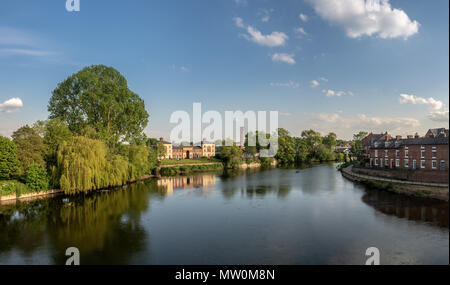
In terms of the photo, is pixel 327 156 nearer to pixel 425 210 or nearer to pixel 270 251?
pixel 425 210

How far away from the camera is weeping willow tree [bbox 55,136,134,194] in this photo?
66.4 ft

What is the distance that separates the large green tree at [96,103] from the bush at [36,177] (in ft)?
20.9

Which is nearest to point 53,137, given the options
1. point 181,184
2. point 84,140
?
point 84,140

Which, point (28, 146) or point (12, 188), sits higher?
point (28, 146)

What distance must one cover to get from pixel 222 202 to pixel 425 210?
12728 mm

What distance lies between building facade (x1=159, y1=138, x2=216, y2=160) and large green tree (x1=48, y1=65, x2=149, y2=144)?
109 feet

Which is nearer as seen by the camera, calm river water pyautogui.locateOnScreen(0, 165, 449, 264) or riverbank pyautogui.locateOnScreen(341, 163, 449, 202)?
calm river water pyautogui.locateOnScreen(0, 165, 449, 264)

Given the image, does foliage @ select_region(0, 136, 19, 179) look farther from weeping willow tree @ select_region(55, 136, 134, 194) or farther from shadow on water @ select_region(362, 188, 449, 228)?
shadow on water @ select_region(362, 188, 449, 228)

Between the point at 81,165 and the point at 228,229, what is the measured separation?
14.5 metres

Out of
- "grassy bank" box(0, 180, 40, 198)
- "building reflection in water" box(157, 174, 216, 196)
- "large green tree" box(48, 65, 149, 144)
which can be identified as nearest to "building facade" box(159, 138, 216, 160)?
"building reflection in water" box(157, 174, 216, 196)

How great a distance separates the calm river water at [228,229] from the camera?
955cm

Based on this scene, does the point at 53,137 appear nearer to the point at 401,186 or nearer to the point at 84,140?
the point at 84,140

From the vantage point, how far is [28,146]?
20.2 metres

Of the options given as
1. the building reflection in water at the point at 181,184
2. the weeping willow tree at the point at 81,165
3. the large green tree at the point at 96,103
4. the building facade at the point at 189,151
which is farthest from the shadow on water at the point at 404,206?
the building facade at the point at 189,151
